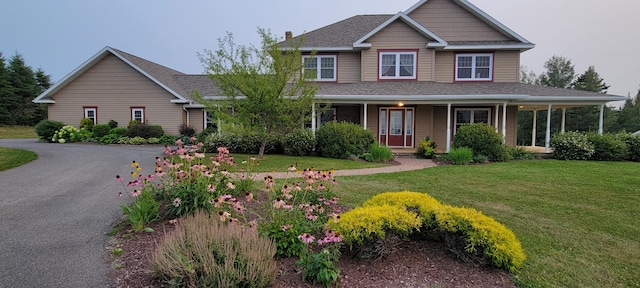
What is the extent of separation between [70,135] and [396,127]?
1979cm

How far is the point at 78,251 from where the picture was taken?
378cm

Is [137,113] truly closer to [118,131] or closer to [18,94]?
[118,131]

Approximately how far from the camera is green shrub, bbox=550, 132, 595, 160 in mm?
13742

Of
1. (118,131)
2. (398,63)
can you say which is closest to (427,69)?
(398,63)

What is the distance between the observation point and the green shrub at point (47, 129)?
19.7 meters

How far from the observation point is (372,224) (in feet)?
11.1

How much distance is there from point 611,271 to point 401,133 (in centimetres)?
1342

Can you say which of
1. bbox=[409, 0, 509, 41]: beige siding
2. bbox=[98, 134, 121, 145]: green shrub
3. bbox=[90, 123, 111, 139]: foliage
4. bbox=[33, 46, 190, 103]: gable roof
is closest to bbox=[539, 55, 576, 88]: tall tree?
bbox=[409, 0, 509, 41]: beige siding

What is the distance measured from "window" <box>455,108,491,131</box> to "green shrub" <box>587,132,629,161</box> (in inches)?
174

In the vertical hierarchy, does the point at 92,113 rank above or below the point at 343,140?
above

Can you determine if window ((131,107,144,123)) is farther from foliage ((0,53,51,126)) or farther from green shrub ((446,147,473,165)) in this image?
foliage ((0,53,51,126))

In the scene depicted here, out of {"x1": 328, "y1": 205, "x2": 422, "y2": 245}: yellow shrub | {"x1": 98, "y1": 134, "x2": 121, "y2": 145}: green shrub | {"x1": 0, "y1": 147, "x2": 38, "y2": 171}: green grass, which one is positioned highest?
{"x1": 98, "y1": 134, "x2": 121, "y2": 145}: green shrub

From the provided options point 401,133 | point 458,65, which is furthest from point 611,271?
point 458,65

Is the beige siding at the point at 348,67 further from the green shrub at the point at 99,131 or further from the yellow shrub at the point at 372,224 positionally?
the green shrub at the point at 99,131
